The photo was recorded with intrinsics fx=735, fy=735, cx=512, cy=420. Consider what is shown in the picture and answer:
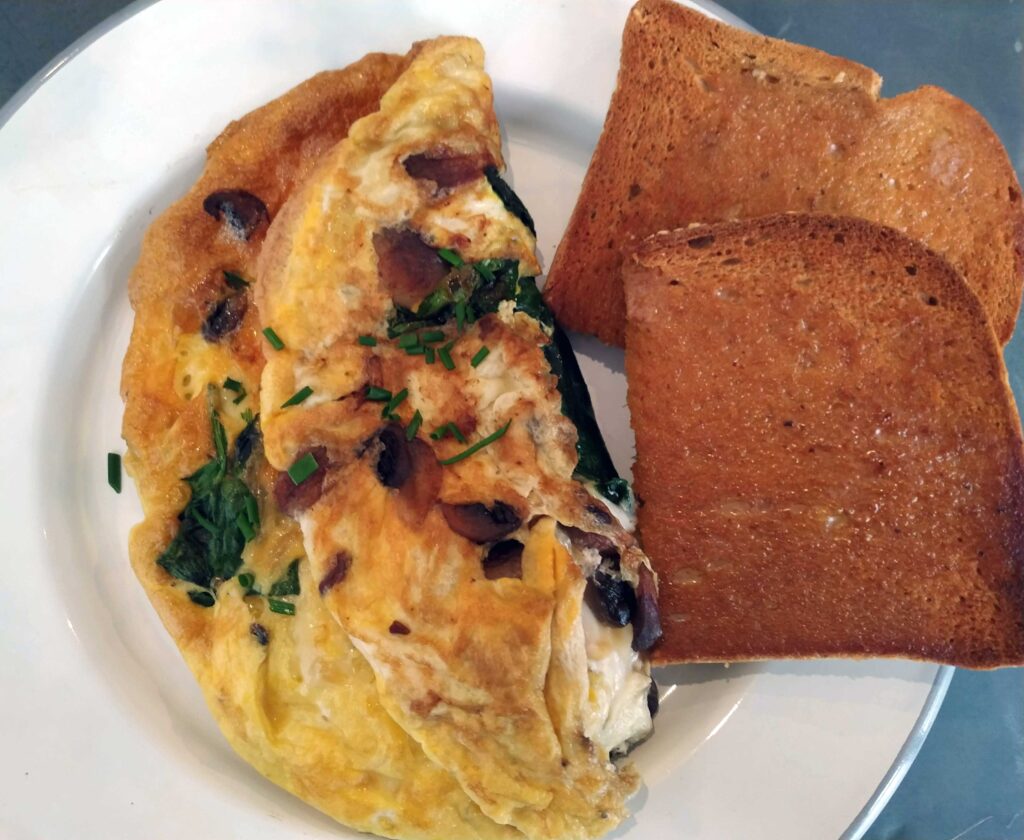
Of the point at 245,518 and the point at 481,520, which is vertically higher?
the point at 481,520

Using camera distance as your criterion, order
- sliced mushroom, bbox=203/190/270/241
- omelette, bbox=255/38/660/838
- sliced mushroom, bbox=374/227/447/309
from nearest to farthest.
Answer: omelette, bbox=255/38/660/838, sliced mushroom, bbox=374/227/447/309, sliced mushroom, bbox=203/190/270/241

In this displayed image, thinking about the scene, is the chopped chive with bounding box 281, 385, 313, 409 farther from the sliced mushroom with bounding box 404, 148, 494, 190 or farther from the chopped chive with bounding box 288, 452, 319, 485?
the sliced mushroom with bounding box 404, 148, 494, 190

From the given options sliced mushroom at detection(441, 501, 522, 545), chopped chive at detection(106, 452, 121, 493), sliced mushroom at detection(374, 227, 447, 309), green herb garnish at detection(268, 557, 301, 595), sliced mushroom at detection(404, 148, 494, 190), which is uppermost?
sliced mushroom at detection(404, 148, 494, 190)

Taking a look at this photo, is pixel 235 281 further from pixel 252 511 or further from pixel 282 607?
pixel 282 607

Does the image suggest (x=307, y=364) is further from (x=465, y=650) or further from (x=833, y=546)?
(x=833, y=546)

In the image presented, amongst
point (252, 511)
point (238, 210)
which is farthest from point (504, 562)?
point (238, 210)

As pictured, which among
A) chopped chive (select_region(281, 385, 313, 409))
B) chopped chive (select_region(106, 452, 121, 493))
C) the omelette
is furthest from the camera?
chopped chive (select_region(106, 452, 121, 493))

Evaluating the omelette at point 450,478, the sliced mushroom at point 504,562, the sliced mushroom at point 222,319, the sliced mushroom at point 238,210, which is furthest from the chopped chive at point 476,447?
the sliced mushroom at point 238,210

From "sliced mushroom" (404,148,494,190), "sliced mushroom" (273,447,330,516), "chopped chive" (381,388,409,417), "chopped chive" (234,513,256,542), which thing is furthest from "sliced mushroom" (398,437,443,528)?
"sliced mushroom" (404,148,494,190)
